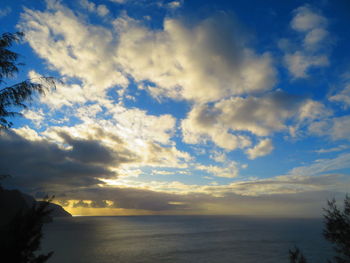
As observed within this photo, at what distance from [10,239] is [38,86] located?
7.01 meters

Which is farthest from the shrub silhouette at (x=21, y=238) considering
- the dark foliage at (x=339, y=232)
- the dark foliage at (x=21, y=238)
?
the dark foliage at (x=339, y=232)

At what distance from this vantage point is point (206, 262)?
223 ft

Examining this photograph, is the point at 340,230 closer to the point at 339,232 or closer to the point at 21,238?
the point at 339,232

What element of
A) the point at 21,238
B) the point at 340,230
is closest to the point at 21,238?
the point at 21,238

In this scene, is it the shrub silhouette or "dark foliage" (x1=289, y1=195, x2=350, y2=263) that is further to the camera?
"dark foliage" (x1=289, y1=195, x2=350, y2=263)

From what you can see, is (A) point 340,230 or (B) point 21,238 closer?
(B) point 21,238

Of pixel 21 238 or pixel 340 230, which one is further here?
pixel 340 230

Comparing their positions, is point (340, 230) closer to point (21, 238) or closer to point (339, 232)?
point (339, 232)

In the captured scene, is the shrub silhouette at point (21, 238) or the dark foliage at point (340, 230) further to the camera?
the dark foliage at point (340, 230)

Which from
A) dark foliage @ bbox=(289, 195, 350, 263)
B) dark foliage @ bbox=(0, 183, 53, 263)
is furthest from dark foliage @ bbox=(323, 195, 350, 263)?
dark foliage @ bbox=(0, 183, 53, 263)

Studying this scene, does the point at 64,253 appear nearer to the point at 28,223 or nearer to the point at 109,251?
the point at 109,251

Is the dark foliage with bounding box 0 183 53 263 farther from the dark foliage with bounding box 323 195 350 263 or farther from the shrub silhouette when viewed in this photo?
the dark foliage with bounding box 323 195 350 263

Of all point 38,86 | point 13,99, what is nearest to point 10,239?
point 13,99

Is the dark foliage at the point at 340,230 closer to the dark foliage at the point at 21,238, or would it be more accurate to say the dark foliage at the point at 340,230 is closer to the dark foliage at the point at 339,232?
the dark foliage at the point at 339,232
